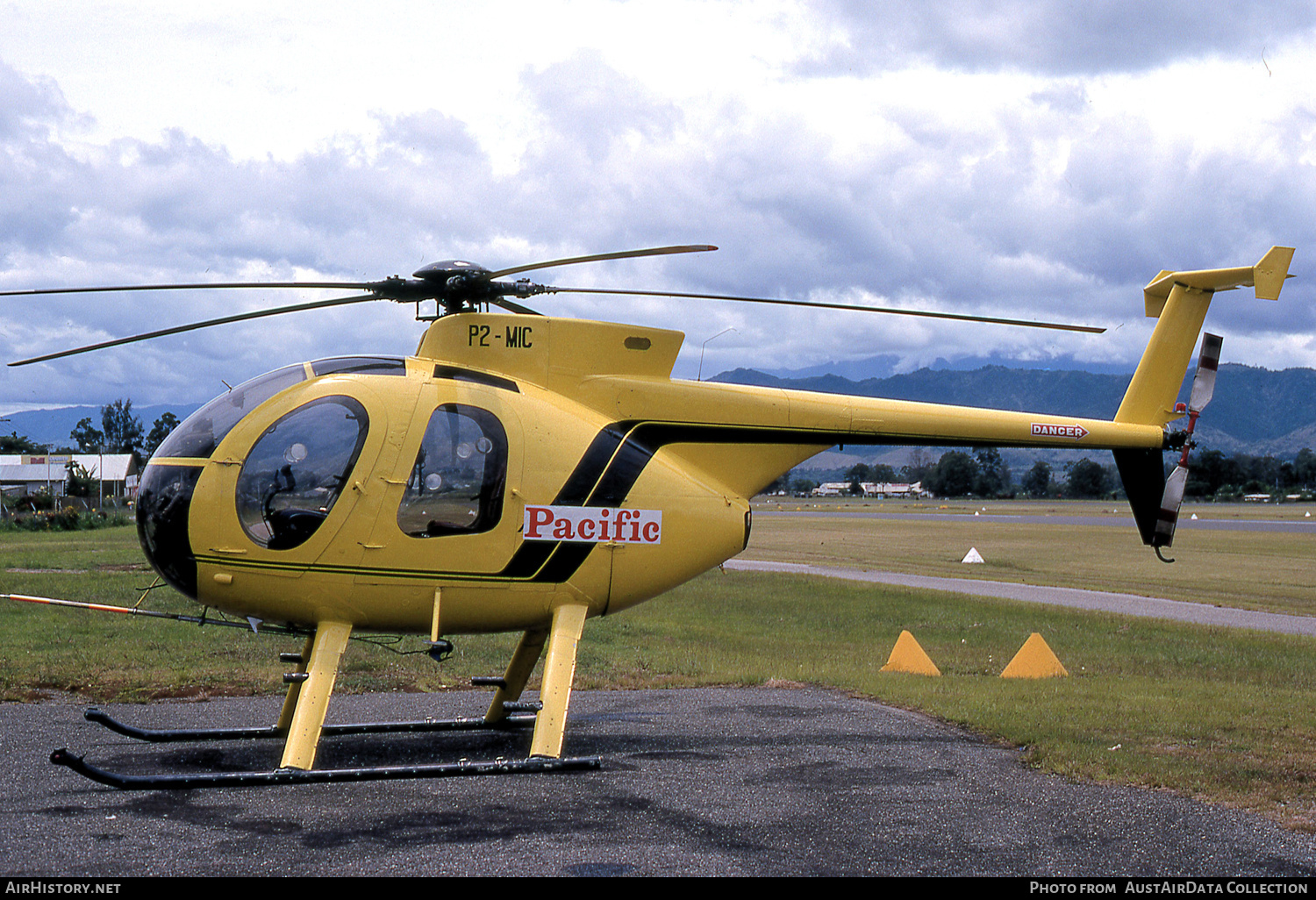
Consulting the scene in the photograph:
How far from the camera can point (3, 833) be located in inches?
253

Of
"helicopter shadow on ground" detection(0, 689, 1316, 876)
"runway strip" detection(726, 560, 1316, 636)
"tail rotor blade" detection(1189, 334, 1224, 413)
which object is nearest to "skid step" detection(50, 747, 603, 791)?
"helicopter shadow on ground" detection(0, 689, 1316, 876)

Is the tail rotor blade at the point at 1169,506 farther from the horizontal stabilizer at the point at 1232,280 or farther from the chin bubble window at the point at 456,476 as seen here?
the chin bubble window at the point at 456,476

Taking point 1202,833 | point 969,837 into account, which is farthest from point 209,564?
point 1202,833

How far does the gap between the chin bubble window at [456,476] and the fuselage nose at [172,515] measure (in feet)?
Result: 5.16

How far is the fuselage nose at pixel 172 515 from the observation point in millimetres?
7977

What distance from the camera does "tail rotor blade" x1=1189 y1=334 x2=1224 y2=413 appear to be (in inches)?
439

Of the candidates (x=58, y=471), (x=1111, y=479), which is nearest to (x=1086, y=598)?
(x=58, y=471)

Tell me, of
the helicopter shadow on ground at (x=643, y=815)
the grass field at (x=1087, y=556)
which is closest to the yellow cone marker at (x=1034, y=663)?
the helicopter shadow on ground at (x=643, y=815)

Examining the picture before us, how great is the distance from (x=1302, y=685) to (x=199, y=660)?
558 inches

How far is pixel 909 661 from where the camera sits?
548 inches

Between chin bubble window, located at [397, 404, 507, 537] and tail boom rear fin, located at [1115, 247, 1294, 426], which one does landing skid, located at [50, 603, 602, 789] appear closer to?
chin bubble window, located at [397, 404, 507, 537]

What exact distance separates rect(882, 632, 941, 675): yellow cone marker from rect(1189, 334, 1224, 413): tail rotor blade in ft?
15.4

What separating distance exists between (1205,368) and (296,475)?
923 centimetres

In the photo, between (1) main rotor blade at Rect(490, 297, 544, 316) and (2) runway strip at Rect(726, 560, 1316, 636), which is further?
(2) runway strip at Rect(726, 560, 1316, 636)
